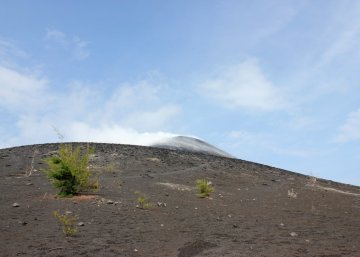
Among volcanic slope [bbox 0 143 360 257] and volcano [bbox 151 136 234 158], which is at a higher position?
volcano [bbox 151 136 234 158]

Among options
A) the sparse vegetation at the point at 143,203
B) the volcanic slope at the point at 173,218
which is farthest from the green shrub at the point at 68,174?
the sparse vegetation at the point at 143,203

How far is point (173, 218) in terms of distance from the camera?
31.4 ft

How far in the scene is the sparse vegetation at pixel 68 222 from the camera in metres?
7.73

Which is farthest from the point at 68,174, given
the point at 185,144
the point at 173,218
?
the point at 185,144

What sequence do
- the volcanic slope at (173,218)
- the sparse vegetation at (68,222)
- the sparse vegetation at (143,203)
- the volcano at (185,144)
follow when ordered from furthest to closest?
the volcano at (185,144) → the sparse vegetation at (143,203) → the sparse vegetation at (68,222) → the volcanic slope at (173,218)

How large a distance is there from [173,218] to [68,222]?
7.41 ft

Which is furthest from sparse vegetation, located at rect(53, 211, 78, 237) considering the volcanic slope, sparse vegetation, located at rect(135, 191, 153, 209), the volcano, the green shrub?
the volcano

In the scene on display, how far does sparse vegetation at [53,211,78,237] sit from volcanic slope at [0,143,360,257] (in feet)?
0.39

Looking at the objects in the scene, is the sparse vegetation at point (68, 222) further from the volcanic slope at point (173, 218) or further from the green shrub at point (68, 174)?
the green shrub at point (68, 174)

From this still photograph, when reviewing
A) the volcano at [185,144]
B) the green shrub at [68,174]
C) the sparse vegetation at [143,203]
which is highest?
the volcano at [185,144]

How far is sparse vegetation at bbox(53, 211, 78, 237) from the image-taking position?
773 cm

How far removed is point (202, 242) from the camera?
785 cm

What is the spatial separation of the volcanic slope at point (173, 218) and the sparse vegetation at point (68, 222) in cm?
12

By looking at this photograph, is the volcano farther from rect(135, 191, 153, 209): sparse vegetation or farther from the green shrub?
rect(135, 191, 153, 209): sparse vegetation
